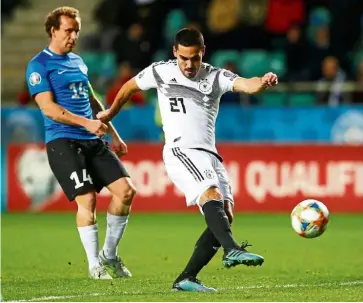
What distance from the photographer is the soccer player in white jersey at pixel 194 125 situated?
8.27 meters

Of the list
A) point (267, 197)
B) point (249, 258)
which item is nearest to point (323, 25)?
point (267, 197)

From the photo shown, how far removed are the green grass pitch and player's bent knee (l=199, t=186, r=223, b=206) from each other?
0.71m

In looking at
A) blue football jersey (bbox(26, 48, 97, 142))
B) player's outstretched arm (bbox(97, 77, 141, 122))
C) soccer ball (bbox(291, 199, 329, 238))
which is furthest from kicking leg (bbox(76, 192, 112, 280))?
soccer ball (bbox(291, 199, 329, 238))

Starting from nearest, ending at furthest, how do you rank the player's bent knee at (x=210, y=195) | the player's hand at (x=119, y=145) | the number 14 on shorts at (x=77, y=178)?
the player's bent knee at (x=210, y=195), the number 14 on shorts at (x=77, y=178), the player's hand at (x=119, y=145)

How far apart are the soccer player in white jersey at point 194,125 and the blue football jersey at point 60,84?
924 mm

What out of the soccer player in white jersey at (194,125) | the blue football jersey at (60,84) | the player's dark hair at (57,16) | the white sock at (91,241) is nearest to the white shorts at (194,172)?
the soccer player in white jersey at (194,125)

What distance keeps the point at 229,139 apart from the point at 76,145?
861cm

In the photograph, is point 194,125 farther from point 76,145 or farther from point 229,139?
point 229,139

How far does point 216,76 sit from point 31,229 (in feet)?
23.6

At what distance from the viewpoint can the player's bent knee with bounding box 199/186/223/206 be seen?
8.21m

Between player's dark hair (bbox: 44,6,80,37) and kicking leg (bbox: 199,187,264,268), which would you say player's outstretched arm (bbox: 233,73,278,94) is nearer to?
kicking leg (bbox: 199,187,264,268)

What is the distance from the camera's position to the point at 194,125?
852 centimetres

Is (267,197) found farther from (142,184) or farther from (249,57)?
(249,57)

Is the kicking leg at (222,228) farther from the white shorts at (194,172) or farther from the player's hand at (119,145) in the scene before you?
the player's hand at (119,145)
